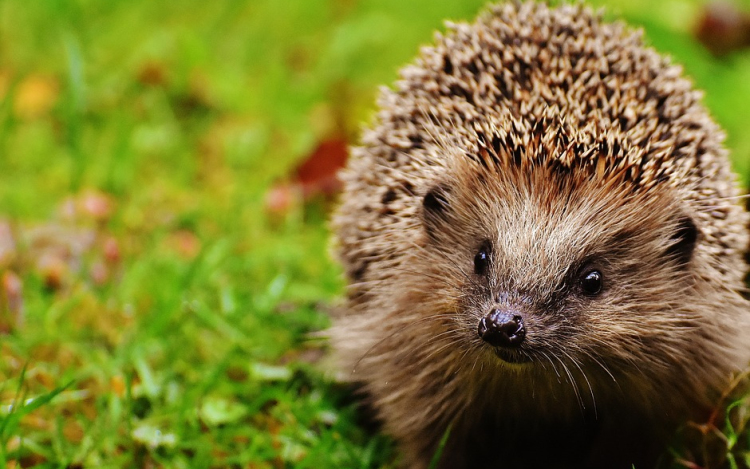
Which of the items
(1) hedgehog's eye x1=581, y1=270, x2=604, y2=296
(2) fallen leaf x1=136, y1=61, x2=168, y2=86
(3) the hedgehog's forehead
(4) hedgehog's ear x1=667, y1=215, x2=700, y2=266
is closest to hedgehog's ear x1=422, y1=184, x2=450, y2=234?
(3) the hedgehog's forehead

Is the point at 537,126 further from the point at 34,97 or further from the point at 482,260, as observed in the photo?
the point at 34,97

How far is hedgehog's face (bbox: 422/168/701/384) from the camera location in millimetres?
2104

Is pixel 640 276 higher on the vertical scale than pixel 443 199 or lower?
lower

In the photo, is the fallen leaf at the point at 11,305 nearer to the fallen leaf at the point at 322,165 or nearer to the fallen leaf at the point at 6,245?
the fallen leaf at the point at 6,245

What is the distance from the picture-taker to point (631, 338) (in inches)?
86.5

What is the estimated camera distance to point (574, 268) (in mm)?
2154

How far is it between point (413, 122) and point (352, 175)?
1.08 feet

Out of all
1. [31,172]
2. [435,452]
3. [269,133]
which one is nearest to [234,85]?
[269,133]

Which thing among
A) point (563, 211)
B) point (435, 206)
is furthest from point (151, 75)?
point (563, 211)

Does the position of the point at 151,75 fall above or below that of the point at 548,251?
above

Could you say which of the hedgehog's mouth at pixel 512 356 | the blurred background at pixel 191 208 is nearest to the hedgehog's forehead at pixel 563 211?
the hedgehog's mouth at pixel 512 356

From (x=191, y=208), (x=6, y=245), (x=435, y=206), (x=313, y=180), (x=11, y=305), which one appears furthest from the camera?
(x=313, y=180)

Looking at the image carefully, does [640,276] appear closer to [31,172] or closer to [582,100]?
[582,100]

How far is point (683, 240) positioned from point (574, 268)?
36cm
